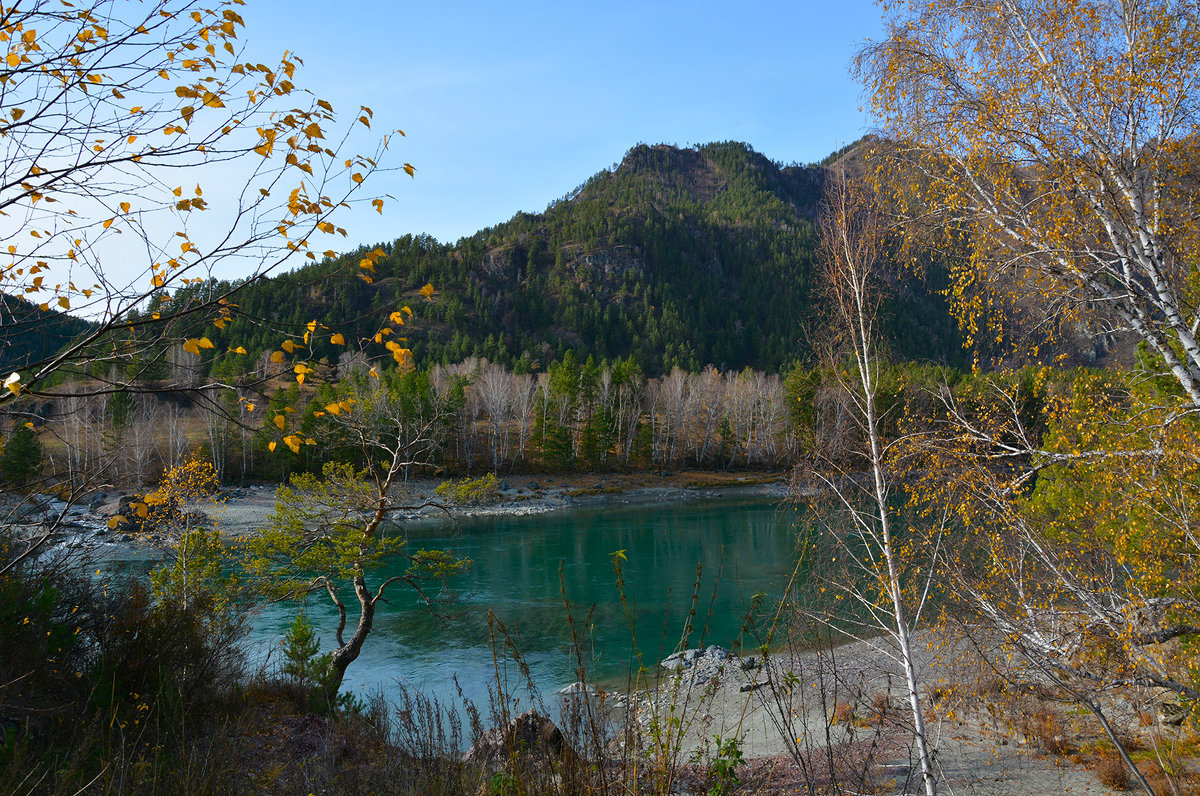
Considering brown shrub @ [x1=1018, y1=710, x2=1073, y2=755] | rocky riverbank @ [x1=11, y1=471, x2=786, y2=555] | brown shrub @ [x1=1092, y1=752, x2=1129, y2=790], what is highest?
brown shrub @ [x1=1092, y1=752, x2=1129, y2=790]

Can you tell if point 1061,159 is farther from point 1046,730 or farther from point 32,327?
point 1046,730

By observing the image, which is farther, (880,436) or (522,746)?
(880,436)

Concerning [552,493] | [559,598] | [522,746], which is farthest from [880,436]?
[552,493]

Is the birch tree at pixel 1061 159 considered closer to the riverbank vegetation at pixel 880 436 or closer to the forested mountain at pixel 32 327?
the riverbank vegetation at pixel 880 436

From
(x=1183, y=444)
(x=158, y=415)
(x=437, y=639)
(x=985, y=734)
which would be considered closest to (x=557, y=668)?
(x=437, y=639)

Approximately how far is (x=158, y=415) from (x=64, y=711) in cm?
5831

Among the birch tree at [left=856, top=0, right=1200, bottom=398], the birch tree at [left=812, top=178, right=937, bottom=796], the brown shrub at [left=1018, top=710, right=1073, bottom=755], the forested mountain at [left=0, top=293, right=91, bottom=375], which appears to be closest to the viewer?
the forested mountain at [left=0, top=293, right=91, bottom=375]

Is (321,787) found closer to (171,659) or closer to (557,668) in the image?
(171,659)

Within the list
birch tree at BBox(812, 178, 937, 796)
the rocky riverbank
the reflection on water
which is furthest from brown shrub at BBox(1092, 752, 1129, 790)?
the rocky riverbank

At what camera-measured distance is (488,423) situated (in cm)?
7012

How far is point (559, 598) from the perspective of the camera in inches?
850

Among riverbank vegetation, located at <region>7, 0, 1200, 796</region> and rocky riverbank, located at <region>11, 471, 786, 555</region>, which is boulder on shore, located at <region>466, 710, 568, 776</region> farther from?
rocky riverbank, located at <region>11, 471, 786, 555</region>

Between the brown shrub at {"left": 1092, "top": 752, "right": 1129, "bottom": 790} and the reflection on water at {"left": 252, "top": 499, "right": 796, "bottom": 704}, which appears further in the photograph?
the reflection on water at {"left": 252, "top": 499, "right": 796, "bottom": 704}

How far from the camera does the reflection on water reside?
1565cm
